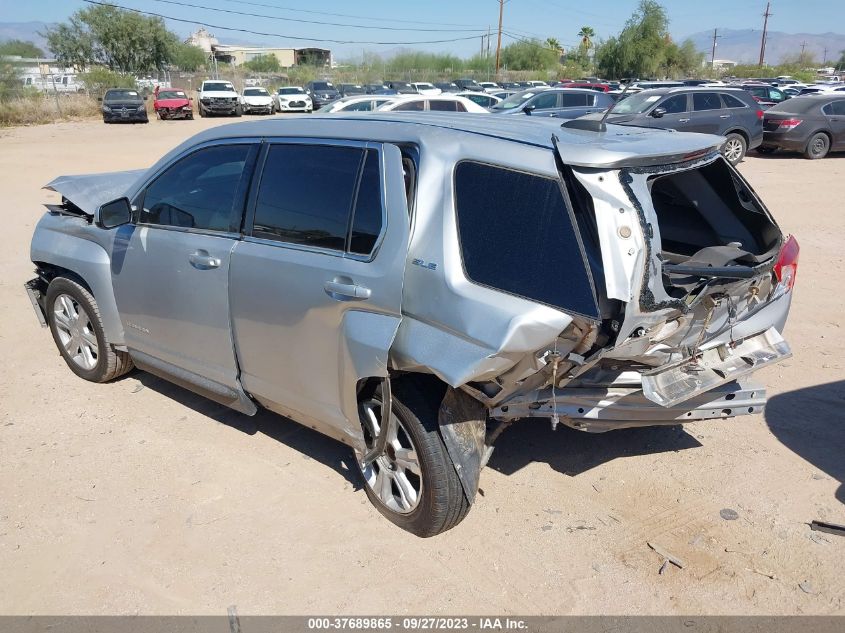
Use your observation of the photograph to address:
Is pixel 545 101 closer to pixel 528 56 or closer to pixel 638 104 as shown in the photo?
pixel 638 104

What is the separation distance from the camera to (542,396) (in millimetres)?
3105

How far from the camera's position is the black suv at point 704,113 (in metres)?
15.4

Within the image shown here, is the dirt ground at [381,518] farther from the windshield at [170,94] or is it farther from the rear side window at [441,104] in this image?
the windshield at [170,94]

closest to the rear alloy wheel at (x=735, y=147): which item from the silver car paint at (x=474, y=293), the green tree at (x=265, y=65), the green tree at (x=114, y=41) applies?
the silver car paint at (x=474, y=293)

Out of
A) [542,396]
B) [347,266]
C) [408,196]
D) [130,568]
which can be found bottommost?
[130,568]

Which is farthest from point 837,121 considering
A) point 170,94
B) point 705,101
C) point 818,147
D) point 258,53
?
point 258,53

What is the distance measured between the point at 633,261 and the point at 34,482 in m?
3.43

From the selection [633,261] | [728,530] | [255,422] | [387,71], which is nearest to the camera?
[633,261]

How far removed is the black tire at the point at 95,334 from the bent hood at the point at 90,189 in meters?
0.56

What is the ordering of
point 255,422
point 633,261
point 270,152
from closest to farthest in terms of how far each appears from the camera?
point 633,261
point 270,152
point 255,422

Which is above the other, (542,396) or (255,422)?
(542,396)

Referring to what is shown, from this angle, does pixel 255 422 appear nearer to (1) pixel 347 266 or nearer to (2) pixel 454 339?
(1) pixel 347 266

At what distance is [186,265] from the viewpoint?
396cm

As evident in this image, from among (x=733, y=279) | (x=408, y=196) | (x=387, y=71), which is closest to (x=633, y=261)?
(x=733, y=279)
